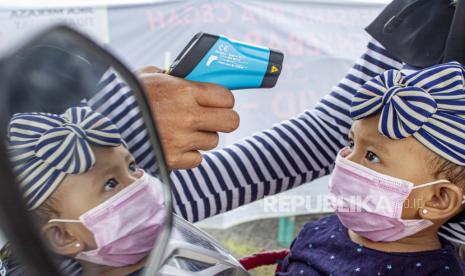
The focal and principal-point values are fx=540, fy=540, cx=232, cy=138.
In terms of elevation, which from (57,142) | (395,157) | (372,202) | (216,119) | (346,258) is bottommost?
(346,258)

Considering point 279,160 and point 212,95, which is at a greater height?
point 212,95

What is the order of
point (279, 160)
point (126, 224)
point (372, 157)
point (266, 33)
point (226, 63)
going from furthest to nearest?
point (266, 33) → point (279, 160) → point (372, 157) → point (226, 63) → point (126, 224)

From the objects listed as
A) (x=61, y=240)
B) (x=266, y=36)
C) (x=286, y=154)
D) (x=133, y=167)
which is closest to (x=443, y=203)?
(x=286, y=154)

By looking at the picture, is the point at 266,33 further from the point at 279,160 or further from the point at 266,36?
the point at 279,160

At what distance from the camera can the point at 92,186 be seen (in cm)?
44

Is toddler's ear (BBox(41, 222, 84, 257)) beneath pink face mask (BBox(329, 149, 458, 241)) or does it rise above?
above

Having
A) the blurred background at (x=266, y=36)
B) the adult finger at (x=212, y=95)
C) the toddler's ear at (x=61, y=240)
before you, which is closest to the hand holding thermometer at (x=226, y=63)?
the adult finger at (x=212, y=95)

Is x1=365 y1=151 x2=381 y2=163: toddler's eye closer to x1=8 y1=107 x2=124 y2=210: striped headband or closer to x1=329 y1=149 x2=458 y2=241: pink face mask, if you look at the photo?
x1=329 y1=149 x2=458 y2=241: pink face mask

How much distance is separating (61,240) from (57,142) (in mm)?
82

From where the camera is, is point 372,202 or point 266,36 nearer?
point 372,202

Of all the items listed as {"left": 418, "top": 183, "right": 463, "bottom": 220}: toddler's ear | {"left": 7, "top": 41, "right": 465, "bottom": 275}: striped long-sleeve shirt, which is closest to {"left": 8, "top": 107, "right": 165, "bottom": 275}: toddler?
{"left": 7, "top": 41, "right": 465, "bottom": 275}: striped long-sleeve shirt

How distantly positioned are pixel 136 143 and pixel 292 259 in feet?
2.43

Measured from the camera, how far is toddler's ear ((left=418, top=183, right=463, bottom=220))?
96 cm

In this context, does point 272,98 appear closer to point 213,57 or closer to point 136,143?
point 213,57
